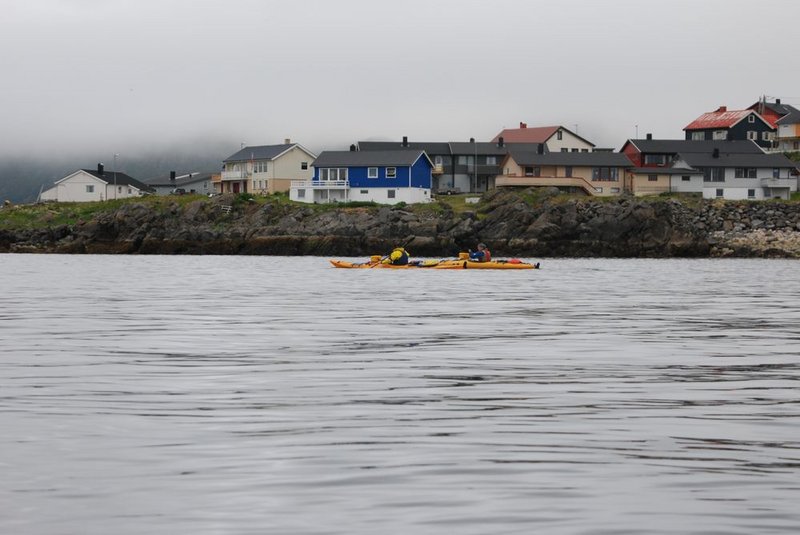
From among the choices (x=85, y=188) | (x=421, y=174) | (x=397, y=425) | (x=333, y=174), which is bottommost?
(x=397, y=425)

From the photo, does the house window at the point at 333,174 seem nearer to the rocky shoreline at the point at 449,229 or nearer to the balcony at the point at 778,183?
the rocky shoreline at the point at 449,229

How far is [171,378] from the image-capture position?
18328mm

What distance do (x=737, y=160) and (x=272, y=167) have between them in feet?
171

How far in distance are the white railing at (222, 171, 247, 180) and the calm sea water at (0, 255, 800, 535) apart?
10691 centimetres

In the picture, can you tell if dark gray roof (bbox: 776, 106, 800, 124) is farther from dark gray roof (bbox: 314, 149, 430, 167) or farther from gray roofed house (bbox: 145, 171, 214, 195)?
gray roofed house (bbox: 145, 171, 214, 195)

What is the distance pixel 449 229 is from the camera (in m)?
96.8

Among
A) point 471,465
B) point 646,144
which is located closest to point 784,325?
point 471,465

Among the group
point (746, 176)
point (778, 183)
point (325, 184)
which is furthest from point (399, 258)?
point (778, 183)

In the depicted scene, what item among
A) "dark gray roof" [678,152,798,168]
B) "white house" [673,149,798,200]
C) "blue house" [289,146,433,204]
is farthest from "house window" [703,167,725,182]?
"blue house" [289,146,433,204]

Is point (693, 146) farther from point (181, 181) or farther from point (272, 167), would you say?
point (181, 181)

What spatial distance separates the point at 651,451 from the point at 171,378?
8697 mm

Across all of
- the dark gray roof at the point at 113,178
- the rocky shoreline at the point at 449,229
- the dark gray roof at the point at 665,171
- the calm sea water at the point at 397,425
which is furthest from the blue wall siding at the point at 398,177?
the calm sea water at the point at 397,425

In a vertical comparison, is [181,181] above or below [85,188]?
above

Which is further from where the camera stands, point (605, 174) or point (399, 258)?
point (605, 174)
